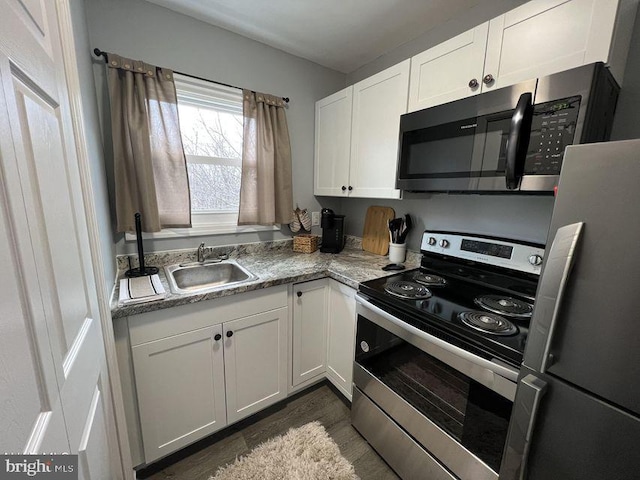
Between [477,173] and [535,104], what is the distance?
309 millimetres

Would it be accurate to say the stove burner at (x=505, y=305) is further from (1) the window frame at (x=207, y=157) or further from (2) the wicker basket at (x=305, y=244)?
(1) the window frame at (x=207, y=157)

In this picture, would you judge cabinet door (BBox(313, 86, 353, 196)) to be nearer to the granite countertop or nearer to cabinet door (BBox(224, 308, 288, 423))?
the granite countertop

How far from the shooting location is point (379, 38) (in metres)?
1.82

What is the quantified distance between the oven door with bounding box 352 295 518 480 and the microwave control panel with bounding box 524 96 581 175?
29.7 inches

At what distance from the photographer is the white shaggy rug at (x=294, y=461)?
1.30 metres

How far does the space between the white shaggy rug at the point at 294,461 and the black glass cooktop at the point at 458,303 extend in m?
0.88

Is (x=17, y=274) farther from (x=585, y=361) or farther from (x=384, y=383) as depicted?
(x=384, y=383)

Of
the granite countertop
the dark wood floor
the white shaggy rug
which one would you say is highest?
the granite countertop

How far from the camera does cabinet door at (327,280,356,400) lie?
5.27 feet

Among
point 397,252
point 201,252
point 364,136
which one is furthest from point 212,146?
point 397,252

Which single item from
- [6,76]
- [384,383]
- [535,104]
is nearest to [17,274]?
[6,76]

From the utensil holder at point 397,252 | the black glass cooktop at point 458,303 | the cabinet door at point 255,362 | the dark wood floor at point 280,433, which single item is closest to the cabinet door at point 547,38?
the black glass cooktop at point 458,303
